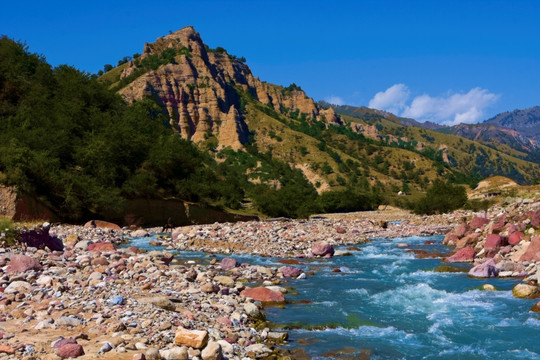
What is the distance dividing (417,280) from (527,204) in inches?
529

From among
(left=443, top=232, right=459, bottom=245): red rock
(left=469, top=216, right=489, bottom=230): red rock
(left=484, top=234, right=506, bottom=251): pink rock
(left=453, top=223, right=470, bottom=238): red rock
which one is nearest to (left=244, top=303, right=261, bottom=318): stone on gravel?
(left=484, top=234, right=506, bottom=251): pink rock

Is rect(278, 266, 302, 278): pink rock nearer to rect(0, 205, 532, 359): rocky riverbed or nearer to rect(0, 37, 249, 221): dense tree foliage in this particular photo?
rect(0, 205, 532, 359): rocky riverbed

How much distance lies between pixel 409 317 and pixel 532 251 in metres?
8.91

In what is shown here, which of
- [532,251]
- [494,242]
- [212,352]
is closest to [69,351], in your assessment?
[212,352]

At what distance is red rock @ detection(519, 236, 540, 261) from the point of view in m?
18.1

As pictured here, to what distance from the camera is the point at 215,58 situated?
195750 millimetres

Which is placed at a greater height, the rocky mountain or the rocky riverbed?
the rocky mountain

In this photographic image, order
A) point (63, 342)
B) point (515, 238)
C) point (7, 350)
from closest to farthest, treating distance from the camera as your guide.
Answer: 1. point (7, 350)
2. point (63, 342)
3. point (515, 238)

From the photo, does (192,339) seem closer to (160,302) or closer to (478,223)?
(160,302)

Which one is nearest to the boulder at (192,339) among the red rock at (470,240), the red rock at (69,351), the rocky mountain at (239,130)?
the red rock at (69,351)

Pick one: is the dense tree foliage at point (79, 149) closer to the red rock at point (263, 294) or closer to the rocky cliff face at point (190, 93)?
the red rock at point (263, 294)

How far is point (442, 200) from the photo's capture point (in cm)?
→ 6100

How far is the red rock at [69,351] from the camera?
781cm

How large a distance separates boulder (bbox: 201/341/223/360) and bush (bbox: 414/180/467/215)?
2274 inches
